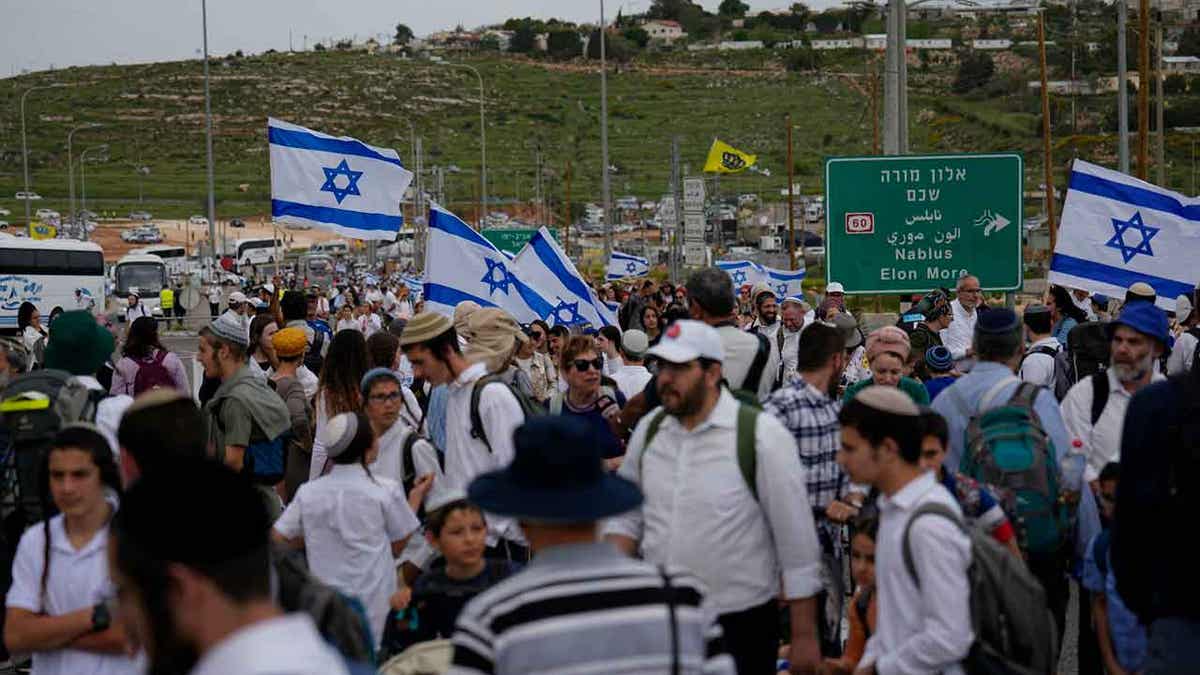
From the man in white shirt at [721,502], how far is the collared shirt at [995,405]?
1150 mm

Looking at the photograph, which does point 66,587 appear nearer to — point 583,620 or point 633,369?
point 583,620

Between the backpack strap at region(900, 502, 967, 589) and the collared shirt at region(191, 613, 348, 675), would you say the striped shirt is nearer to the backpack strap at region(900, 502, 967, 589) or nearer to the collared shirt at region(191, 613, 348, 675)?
the collared shirt at region(191, 613, 348, 675)

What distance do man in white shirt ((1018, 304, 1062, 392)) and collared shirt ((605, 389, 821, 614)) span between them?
5218 mm

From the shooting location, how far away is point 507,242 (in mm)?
37875

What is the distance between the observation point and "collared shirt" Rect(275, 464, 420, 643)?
652cm

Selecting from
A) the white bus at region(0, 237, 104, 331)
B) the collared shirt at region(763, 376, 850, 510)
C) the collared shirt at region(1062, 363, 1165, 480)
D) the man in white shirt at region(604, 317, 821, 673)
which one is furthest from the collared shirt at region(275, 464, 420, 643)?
the white bus at region(0, 237, 104, 331)

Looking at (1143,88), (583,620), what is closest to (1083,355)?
(583,620)

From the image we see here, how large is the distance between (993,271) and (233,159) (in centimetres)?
13420

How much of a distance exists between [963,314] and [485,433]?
7940mm

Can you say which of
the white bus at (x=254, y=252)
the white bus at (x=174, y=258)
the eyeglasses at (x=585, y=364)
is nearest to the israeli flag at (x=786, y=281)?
the eyeglasses at (x=585, y=364)

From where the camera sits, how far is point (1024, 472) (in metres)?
6.16

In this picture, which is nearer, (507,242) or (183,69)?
(507,242)

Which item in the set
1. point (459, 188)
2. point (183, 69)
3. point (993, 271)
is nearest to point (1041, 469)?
point (993, 271)

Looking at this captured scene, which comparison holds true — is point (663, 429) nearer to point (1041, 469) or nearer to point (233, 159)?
point (1041, 469)
